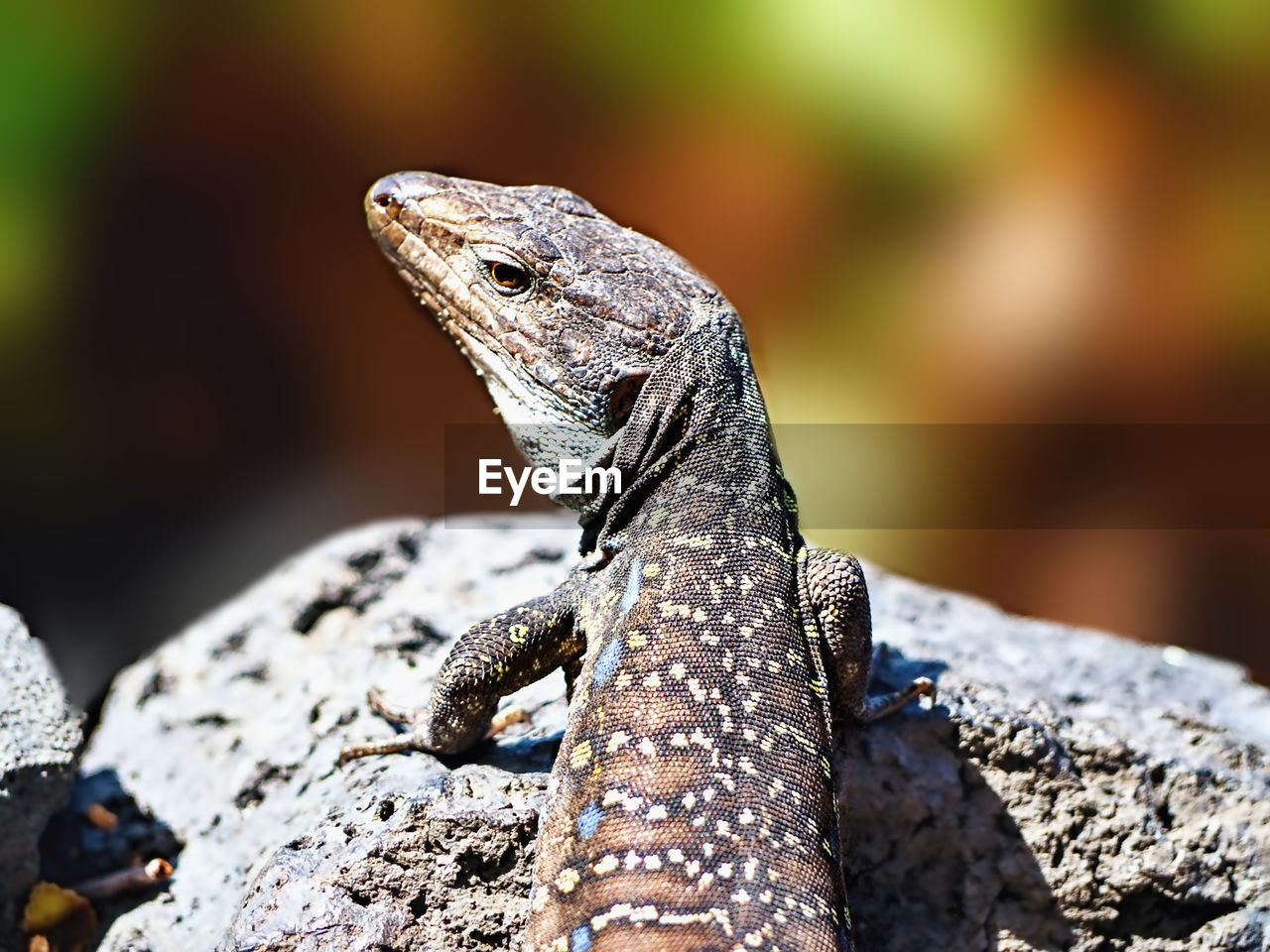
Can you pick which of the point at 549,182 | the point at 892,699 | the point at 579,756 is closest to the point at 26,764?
the point at 579,756

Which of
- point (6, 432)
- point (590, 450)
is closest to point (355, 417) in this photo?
point (6, 432)

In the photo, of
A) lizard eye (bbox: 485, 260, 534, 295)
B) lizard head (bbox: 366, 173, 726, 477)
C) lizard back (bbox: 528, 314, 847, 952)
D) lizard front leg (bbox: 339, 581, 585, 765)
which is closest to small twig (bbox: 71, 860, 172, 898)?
lizard front leg (bbox: 339, 581, 585, 765)

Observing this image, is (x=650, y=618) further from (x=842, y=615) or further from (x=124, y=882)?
(x=124, y=882)

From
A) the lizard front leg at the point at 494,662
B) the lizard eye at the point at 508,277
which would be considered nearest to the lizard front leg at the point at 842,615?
the lizard front leg at the point at 494,662

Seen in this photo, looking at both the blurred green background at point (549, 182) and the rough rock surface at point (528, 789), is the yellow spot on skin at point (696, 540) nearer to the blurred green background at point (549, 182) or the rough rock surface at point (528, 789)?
the rough rock surface at point (528, 789)

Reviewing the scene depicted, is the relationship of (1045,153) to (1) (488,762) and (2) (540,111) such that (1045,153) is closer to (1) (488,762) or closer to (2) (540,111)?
(2) (540,111)

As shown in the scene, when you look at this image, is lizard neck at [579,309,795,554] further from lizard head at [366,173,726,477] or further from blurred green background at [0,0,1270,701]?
blurred green background at [0,0,1270,701]
